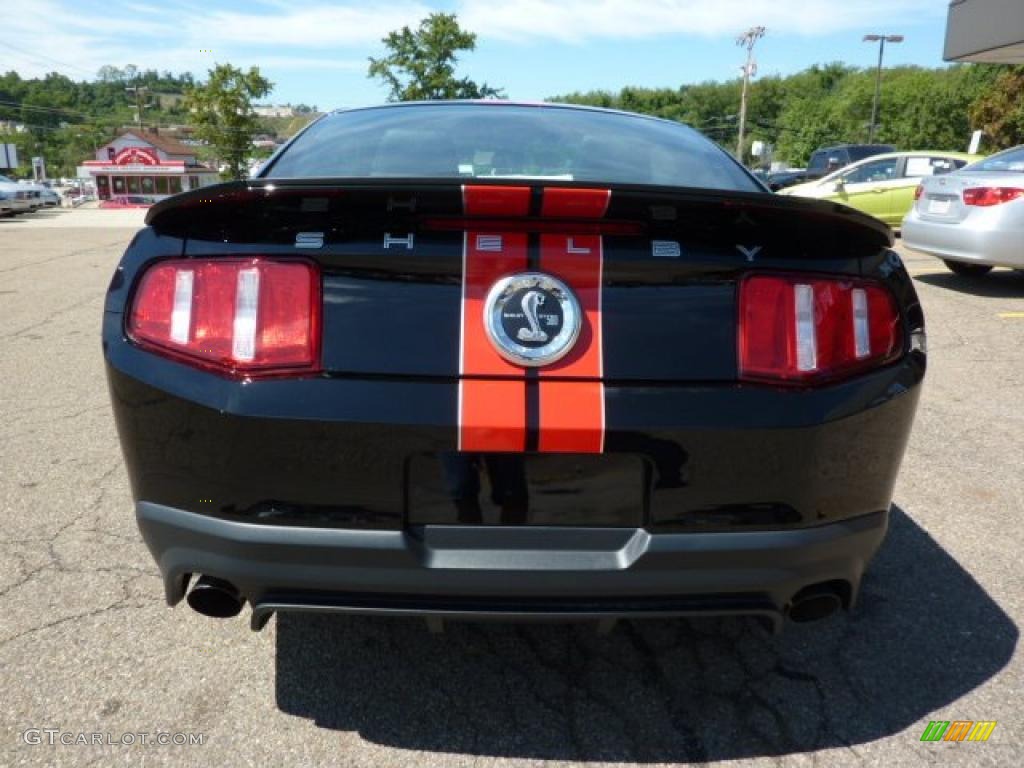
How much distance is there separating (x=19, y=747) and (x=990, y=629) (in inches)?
102

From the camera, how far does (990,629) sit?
2342mm

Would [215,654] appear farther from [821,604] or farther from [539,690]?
[821,604]

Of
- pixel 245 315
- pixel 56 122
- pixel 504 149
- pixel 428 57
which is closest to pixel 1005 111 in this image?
pixel 428 57

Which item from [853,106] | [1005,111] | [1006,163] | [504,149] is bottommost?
[504,149]

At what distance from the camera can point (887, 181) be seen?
12.1m

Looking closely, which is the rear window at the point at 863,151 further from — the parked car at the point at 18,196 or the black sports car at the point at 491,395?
the parked car at the point at 18,196

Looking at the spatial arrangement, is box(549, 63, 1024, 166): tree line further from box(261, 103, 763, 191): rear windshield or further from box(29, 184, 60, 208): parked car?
box(261, 103, 763, 191): rear windshield

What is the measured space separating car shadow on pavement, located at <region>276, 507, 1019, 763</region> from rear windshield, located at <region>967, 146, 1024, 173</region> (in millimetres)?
6510

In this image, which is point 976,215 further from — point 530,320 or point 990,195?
point 530,320

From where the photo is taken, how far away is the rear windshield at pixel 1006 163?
7.47 m

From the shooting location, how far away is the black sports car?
1580mm

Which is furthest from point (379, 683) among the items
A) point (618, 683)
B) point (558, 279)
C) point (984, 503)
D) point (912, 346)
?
point (984, 503)

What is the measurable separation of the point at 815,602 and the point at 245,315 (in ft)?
4.57
